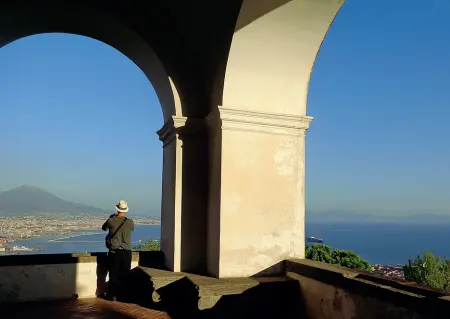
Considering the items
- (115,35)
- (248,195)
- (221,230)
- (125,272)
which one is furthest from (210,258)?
(115,35)

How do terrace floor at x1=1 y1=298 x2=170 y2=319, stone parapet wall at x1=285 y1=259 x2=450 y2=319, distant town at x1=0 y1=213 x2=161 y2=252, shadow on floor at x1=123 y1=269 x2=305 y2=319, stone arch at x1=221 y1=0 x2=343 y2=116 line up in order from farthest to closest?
distant town at x1=0 y1=213 x2=161 y2=252 → terrace floor at x1=1 y1=298 x2=170 y2=319 → stone arch at x1=221 y1=0 x2=343 y2=116 → shadow on floor at x1=123 y1=269 x2=305 y2=319 → stone parapet wall at x1=285 y1=259 x2=450 y2=319

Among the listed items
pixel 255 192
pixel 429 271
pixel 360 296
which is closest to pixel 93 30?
pixel 255 192

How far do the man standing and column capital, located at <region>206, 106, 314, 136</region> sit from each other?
1.92 metres

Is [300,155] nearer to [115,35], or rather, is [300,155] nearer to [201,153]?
[201,153]

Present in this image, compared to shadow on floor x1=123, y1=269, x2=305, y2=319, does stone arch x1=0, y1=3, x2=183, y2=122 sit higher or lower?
higher

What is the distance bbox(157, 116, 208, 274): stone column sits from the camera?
5188 mm

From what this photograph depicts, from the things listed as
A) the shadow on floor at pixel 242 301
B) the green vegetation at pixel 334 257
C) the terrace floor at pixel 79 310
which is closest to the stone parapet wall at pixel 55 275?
the terrace floor at pixel 79 310

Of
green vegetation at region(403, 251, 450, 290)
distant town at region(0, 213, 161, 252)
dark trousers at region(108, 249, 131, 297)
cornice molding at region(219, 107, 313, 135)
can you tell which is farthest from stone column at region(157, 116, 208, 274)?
green vegetation at region(403, 251, 450, 290)

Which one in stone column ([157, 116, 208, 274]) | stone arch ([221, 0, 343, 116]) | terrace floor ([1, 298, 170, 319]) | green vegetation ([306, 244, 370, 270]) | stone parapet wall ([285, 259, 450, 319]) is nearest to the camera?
stone parapet wall ([285, 259, 450, 319])

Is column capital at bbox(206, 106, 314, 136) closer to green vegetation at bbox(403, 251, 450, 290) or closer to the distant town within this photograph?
the distant town

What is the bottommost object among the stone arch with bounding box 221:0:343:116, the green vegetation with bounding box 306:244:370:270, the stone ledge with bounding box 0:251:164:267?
the green vegetation with bounding box 306:244:370:270

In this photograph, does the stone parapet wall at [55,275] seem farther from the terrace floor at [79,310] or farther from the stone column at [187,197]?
the stone column at [187,197]

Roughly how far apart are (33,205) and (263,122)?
5981cm

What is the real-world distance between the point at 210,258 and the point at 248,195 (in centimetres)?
94
